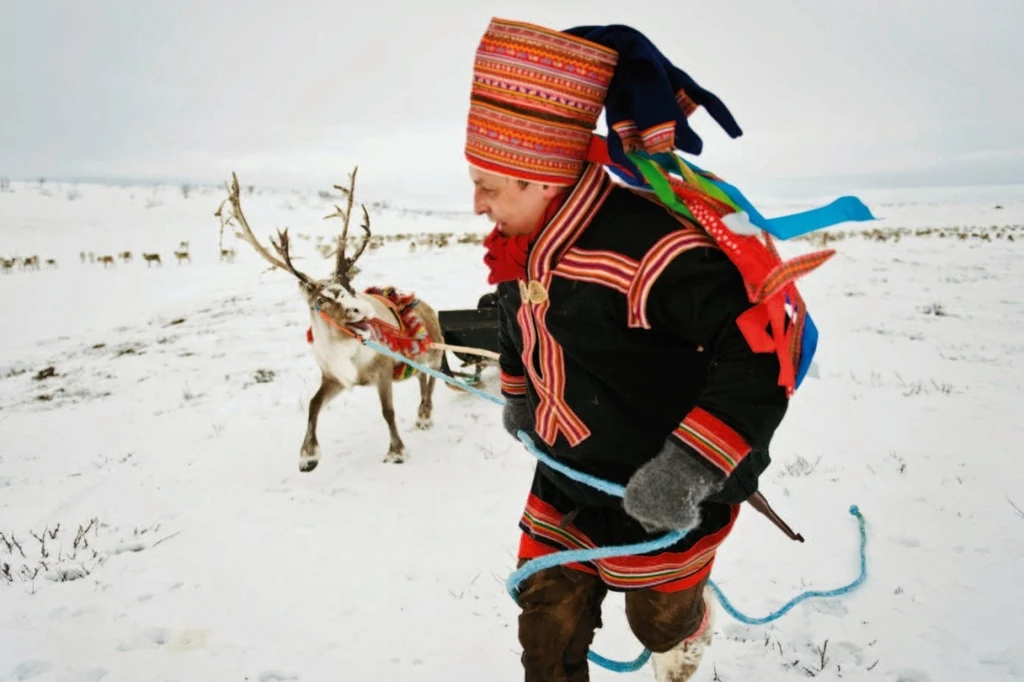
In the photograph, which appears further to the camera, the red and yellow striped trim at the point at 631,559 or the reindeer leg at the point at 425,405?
the reindeer leg at the point at 425,405

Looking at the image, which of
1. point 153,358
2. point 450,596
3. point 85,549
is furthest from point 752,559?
point 153,358

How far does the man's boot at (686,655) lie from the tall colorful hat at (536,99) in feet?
5.23

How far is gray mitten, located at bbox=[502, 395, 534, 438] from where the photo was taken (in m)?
2.18

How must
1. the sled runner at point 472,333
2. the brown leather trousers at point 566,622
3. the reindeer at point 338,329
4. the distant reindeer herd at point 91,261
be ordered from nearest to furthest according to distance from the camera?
the brown leather trousers at point 566,622 < the reindeer at point 338,329 < the sled runner at point 472,333 < the distant reindeer herd at point 91,261

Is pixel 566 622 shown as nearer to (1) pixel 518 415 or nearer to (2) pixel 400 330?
(1) pixel 518 415

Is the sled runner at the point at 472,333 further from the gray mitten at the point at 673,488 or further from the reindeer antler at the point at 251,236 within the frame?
the gray mitten at the point at 673,488

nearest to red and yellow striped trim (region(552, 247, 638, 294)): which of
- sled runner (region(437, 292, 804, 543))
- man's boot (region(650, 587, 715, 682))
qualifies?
man's boot (region(650, 587, 715, 682))

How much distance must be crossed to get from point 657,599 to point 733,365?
0.87 metres

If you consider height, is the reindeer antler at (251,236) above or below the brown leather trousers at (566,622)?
above

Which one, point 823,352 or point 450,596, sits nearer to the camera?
point 450,596

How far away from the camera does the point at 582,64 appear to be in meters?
1.44

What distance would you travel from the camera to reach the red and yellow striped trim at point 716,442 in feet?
4.37

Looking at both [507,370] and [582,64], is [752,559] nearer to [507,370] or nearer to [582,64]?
[507,370]

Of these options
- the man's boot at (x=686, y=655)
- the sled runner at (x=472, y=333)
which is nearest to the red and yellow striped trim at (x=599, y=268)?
the man's boot at (x=686, y=655)
